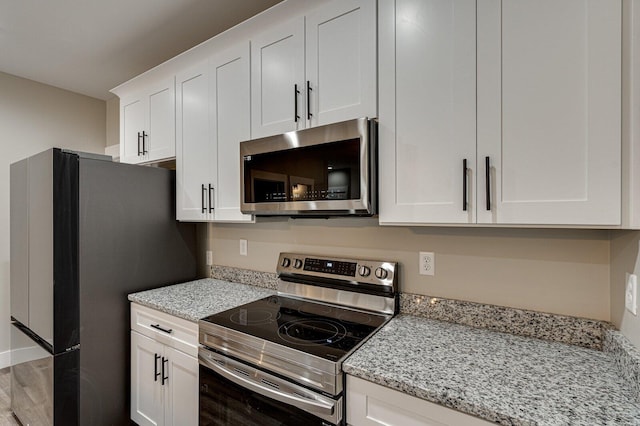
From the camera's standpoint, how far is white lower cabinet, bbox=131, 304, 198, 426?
5.35 feet

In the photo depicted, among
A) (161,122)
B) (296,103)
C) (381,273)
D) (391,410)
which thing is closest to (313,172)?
(296,103)

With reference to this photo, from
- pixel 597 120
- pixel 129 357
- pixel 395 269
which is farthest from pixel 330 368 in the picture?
pixel 129 357

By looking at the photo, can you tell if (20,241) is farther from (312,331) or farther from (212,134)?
(312,331)

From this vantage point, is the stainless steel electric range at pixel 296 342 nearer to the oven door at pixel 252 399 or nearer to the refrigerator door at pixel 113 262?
the oven door at pixel 252 399

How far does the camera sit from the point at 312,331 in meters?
1.40

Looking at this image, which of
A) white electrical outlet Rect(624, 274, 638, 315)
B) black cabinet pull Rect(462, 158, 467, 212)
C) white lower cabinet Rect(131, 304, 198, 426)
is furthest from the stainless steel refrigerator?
white electrical outlet Rect(624, 274, 638, 315)

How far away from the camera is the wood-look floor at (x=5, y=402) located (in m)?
2.22

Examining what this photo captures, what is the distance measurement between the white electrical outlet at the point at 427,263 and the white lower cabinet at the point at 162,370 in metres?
1.17

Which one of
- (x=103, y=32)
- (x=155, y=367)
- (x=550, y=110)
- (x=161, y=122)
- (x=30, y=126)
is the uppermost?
(x=103, y=32)

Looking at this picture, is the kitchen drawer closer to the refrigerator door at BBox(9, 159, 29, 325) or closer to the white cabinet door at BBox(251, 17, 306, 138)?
the refrigerator door at BBox(9, 159, 29, 325)

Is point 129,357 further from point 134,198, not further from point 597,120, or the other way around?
point 597,120

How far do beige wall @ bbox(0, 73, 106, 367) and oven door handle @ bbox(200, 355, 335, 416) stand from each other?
110 inches

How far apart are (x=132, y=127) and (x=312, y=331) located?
220cm

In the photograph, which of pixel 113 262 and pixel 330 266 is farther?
pixel 113 262
